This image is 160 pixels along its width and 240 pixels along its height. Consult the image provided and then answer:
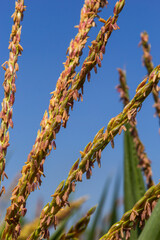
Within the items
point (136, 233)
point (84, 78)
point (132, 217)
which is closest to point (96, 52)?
point (84, 78)

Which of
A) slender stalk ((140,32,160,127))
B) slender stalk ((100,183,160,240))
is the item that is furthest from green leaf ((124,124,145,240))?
slender stalk ((100,183,160,240))

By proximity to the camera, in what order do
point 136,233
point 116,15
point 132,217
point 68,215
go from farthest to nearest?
point 68,215, point 136,233, point 116,15, point 132,217

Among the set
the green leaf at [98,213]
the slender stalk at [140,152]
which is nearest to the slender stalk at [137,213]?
the green leaf at [98,213]

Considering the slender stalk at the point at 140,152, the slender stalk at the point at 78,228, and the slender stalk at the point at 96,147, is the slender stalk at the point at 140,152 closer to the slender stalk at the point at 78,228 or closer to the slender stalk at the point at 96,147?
the slender stalk at the point at 78,228

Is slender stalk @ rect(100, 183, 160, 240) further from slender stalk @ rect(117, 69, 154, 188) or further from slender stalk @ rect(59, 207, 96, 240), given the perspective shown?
slender stalk @ rect(117, 69, 154, 188)

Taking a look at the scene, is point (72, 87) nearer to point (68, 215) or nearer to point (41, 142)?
point (41, 142)

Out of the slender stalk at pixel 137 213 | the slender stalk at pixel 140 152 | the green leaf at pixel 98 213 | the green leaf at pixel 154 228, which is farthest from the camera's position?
the slender stalk at pixel 140 152

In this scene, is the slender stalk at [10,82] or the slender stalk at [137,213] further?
the slender stalk at [10,82]

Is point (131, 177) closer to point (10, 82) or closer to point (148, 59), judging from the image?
point (148, 59)
